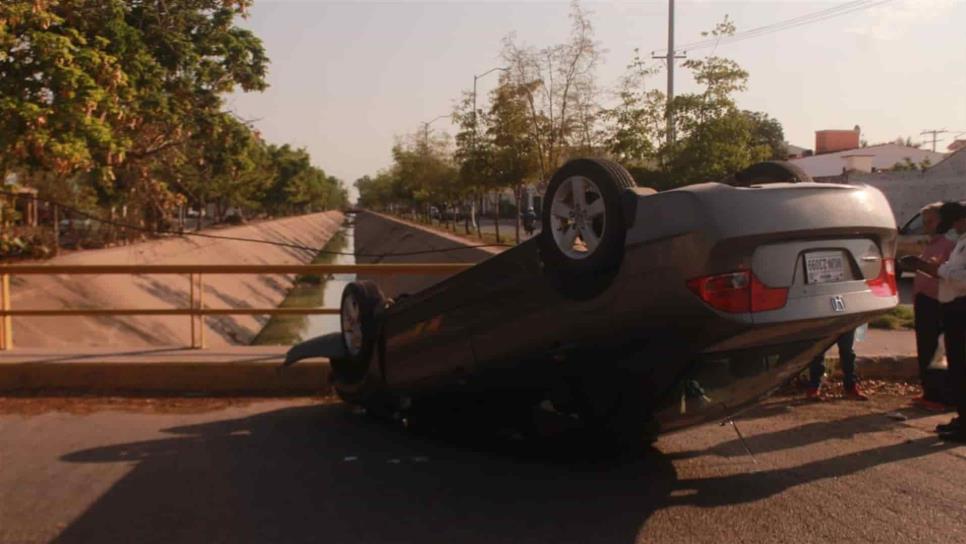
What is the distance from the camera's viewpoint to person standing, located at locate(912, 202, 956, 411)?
20.5 ft

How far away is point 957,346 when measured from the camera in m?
5.67

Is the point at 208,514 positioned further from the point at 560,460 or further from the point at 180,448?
the point at 560,460

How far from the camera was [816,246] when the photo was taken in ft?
12.3

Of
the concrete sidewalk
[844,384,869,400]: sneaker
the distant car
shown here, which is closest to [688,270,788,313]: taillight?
the distant car

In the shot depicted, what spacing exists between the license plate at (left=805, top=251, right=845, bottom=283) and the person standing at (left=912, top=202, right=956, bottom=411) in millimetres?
2732

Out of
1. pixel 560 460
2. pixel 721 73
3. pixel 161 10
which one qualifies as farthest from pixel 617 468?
pixel 161 10

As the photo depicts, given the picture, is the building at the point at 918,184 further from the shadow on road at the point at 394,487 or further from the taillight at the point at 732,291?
the taillight at the point at 732,291

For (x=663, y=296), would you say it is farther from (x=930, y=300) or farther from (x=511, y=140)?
(x=511, y=140)

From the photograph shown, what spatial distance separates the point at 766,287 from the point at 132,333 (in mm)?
19708

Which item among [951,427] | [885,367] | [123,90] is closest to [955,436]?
[951,427]

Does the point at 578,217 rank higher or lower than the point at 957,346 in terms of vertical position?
higher

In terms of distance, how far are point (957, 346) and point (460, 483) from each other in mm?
3609

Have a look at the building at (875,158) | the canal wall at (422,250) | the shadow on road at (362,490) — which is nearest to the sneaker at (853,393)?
the shadow on road at (362,490)

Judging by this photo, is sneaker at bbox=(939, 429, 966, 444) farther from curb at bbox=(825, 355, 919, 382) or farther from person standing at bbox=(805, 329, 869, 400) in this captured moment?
curb at bbox=(825, 355, 919, 382)
